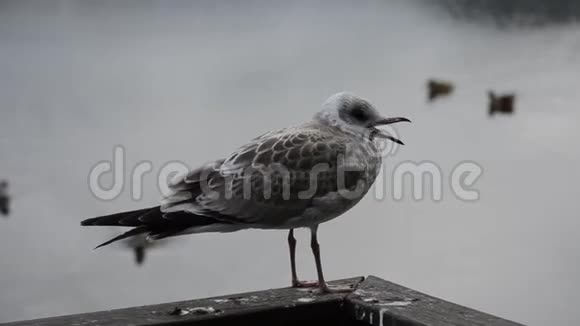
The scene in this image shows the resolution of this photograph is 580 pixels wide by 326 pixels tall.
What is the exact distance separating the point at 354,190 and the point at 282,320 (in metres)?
0.46

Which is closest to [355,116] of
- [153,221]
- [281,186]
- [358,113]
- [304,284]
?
[358,113]

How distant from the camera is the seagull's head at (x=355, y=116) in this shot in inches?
86.0

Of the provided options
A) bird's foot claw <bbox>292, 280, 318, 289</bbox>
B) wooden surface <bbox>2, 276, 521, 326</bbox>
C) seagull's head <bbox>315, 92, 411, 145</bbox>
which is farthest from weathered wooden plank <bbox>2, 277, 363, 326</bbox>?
seagull's head <bbox>315, 92, 411, 145</bbox>

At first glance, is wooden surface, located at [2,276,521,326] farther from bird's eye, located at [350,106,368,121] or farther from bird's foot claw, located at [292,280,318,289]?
bird's eye, located at [350,106,368,121]

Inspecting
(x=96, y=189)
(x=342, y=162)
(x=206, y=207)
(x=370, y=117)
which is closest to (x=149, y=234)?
(x=206, y=207)

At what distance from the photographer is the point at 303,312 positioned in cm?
183

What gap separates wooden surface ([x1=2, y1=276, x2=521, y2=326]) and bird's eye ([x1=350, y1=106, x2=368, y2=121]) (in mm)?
456

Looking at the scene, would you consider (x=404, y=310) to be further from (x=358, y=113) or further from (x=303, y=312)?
(x=358, y=113)

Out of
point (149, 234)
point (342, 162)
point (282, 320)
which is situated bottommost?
point (282, 320)

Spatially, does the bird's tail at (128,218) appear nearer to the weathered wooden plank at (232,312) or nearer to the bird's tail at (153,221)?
the bird's tail at (153,221)

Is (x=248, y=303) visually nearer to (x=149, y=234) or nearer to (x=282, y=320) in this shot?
(x=282, y=320)

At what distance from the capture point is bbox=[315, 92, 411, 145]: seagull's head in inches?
86.0

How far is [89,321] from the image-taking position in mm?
1705

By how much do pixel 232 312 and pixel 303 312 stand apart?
0.55 feet
